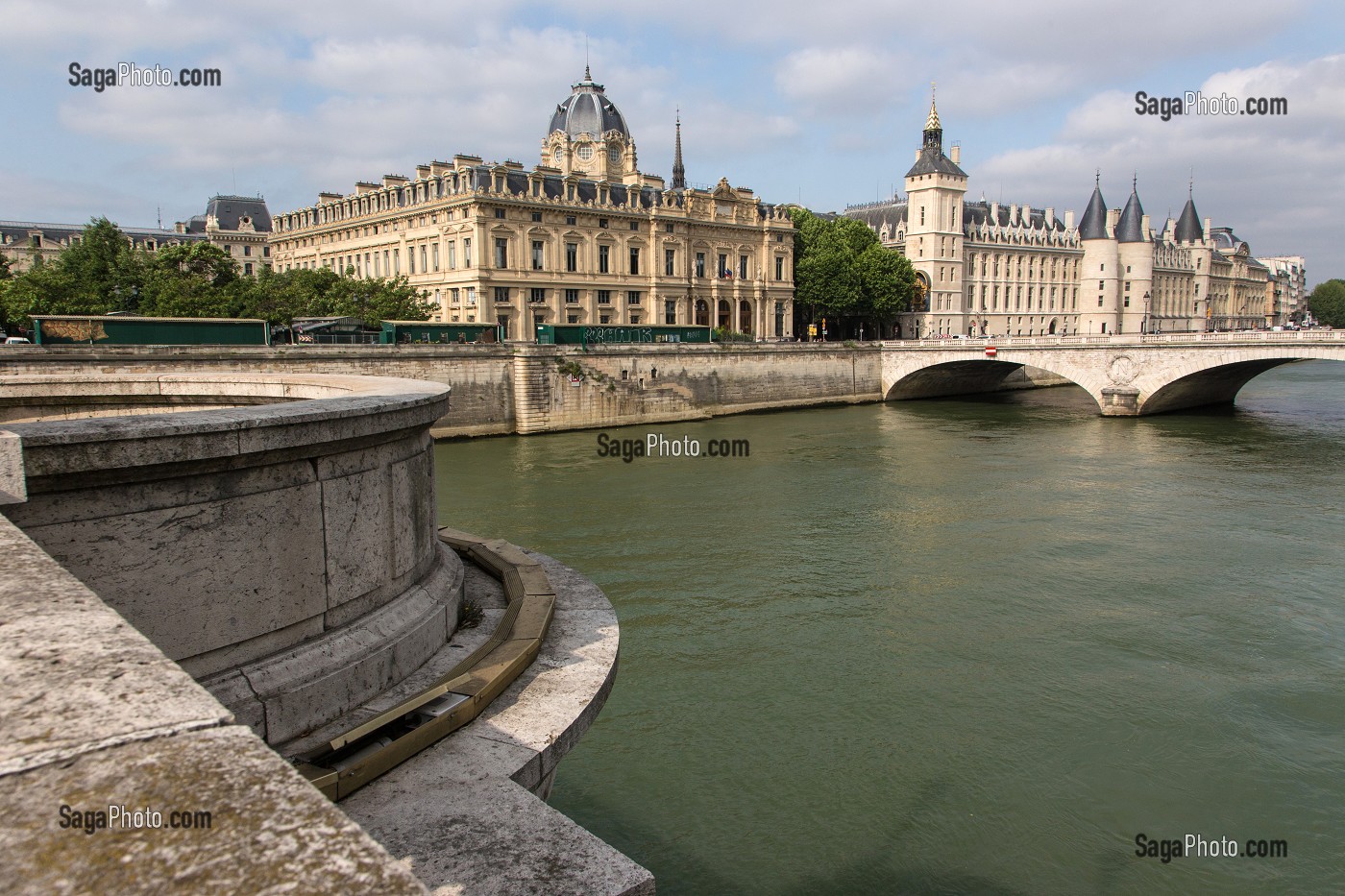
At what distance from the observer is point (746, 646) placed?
12.5 metres

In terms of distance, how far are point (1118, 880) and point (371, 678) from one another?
21.7 feet

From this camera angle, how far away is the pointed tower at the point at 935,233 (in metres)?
84.3

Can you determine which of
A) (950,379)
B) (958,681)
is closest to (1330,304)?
(950,379)

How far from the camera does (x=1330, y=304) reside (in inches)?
6033

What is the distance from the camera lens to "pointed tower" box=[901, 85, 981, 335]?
8431 centimetres

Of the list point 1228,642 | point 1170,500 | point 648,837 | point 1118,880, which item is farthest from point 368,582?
point 1170,500

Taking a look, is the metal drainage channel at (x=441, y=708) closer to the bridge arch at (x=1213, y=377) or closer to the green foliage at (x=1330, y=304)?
the bridge arch at (x=1213, y=377)

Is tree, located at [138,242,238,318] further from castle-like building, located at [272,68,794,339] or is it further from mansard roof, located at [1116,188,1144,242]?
mansard roof, located at [1116,188,1144,242]

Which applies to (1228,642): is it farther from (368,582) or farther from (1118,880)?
(368,582)

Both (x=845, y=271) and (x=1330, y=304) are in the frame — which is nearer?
(x=845, y=271)

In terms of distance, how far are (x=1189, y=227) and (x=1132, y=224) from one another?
28016 millimetres

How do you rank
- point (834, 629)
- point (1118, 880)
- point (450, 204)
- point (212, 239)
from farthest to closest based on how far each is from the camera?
point (212, 239) < point (450, 204) < point (834, 629) < point (1118, 880)

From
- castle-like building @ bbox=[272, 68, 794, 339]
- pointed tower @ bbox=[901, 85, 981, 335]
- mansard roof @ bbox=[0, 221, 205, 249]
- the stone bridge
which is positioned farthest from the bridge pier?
mansard roof @ bbox=[0, 221, 205, 249]

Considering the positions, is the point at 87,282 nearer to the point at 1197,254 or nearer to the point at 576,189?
the point at 576,189
